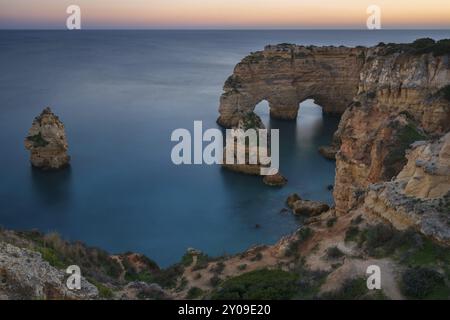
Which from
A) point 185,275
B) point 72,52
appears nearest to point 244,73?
point 185,275

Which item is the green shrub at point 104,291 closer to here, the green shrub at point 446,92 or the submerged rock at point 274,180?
the green shrub at point 446,92

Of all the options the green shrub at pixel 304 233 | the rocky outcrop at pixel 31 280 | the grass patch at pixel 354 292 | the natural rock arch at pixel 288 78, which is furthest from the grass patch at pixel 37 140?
the grass patch at pixel 354 292

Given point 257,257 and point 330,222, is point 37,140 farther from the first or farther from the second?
point 330,222

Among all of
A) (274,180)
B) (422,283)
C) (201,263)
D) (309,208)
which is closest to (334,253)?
(422,283)

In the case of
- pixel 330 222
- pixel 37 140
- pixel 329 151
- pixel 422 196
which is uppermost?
pixel 422 196

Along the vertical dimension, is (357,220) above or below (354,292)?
above

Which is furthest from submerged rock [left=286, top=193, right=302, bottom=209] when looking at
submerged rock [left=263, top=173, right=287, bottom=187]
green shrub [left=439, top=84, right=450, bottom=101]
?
green shrub [left=439, top=84, right=450, bottom=101]
